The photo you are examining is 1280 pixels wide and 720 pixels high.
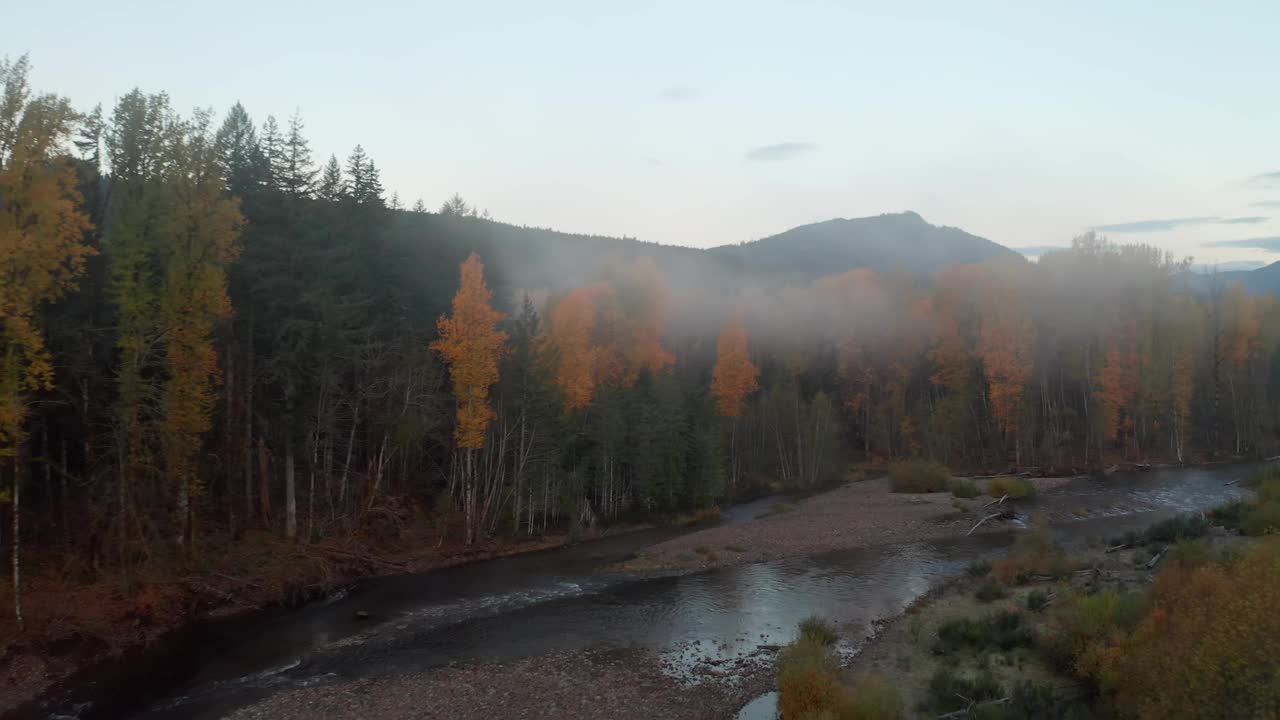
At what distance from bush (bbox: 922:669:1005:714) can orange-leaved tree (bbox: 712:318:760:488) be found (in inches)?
1534

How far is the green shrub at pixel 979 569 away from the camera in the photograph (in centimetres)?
2623

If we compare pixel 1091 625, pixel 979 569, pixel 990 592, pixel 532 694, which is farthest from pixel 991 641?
pixel 532 694

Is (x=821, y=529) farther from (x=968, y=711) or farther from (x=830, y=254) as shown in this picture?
(x=830, y=254)

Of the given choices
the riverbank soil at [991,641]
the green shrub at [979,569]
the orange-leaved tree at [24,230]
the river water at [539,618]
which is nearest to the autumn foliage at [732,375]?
the river water at [539,618]

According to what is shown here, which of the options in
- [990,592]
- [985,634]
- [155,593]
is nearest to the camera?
[985,634]

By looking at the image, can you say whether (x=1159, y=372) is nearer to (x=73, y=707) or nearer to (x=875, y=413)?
(x=875, y=413)

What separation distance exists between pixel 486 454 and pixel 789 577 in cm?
1647

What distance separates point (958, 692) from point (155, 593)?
2402 centimetres

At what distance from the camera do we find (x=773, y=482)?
193 ft

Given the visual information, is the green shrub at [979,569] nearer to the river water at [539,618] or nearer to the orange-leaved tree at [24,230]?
the river water at [539,618]

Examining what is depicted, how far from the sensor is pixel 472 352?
1292 inches

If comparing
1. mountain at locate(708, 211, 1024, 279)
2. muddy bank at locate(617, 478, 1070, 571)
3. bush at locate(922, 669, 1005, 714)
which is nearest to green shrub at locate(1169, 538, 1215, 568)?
bush at locate(922, 669, 1005, 714)

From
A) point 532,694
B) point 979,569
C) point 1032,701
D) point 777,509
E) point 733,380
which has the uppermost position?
point 733,380

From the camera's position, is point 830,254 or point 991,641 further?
point 830,254
